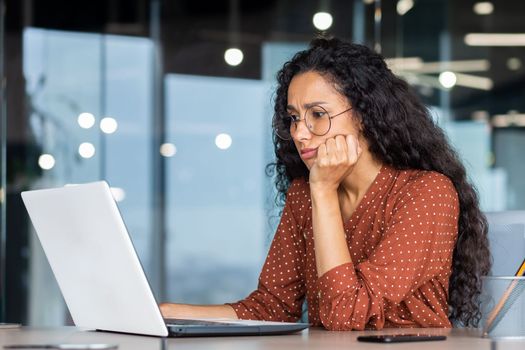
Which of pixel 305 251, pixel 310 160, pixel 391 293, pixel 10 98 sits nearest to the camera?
pixel 391 293

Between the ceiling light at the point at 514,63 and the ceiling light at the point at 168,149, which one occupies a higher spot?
the ceiling light at the point at 514,63

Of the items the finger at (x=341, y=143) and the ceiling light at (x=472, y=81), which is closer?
the finger at (x=341, y=143)

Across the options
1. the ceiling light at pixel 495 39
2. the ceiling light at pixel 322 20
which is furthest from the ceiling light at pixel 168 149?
the ceiling light at pixel 495 39

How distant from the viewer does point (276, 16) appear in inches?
198

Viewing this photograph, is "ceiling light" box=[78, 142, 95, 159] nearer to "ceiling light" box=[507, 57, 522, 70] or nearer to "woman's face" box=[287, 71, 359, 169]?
"ceiling light" box=[507, 57, 522, 70]

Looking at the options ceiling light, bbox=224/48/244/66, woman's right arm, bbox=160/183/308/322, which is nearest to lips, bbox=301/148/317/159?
woman's right arm, bbox=160/183/308/322

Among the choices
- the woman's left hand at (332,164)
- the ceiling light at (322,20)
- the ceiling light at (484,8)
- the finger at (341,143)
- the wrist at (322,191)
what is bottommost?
the wrist at (322,191)

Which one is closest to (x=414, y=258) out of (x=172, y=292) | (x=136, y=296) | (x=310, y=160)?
(x=310, y=160)

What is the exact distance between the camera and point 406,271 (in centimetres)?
176

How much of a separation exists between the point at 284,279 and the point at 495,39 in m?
3.16

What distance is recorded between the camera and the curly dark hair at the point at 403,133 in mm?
1920

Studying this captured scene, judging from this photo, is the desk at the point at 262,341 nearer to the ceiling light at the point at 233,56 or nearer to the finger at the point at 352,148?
the finger at the point at 352,148

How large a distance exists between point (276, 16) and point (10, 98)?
1398 millimetres

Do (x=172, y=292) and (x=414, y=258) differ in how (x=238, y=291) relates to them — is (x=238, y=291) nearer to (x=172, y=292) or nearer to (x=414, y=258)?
(x=172, y=292)
